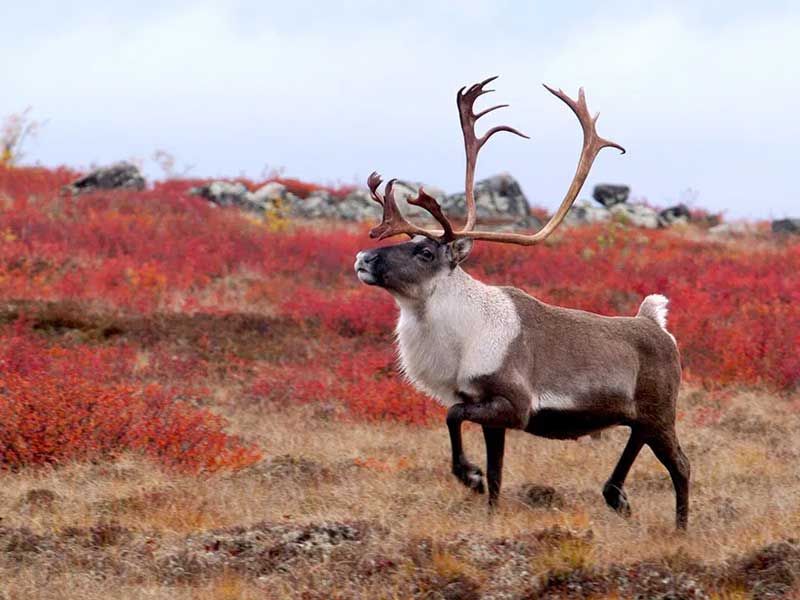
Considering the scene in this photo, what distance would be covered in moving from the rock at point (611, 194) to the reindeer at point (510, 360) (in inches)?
800

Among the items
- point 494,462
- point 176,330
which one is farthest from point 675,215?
point 494,462

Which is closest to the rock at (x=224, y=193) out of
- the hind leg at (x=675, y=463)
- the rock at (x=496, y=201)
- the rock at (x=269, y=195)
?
the rock at (x=269, y=195)

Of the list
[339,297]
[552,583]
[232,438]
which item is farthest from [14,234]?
[552,583]

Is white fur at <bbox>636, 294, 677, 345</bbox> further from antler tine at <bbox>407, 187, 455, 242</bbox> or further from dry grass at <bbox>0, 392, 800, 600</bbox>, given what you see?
A: antler tine at <bbox>407, 187, 455, 242</bbox>

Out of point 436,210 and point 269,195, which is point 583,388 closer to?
point 436,210

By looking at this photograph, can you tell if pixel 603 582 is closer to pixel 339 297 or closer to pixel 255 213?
pixel 339 297

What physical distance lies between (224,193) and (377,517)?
18072 millimetres

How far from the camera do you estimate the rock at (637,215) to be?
2384cm

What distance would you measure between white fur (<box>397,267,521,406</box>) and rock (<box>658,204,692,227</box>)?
18.8m

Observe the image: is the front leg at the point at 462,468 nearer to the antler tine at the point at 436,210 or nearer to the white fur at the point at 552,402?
the white fur at the point at 552,402

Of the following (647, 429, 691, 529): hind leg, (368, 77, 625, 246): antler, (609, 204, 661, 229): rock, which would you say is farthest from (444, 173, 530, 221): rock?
(647, 429, 691, 529): hind leg

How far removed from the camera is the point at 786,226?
79.2ft

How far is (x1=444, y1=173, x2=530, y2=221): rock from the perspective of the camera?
76.3 feet

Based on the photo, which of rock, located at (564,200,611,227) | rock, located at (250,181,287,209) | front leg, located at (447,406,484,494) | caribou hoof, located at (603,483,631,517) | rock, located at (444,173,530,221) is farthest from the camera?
rock, located at (564,200,611,227)
